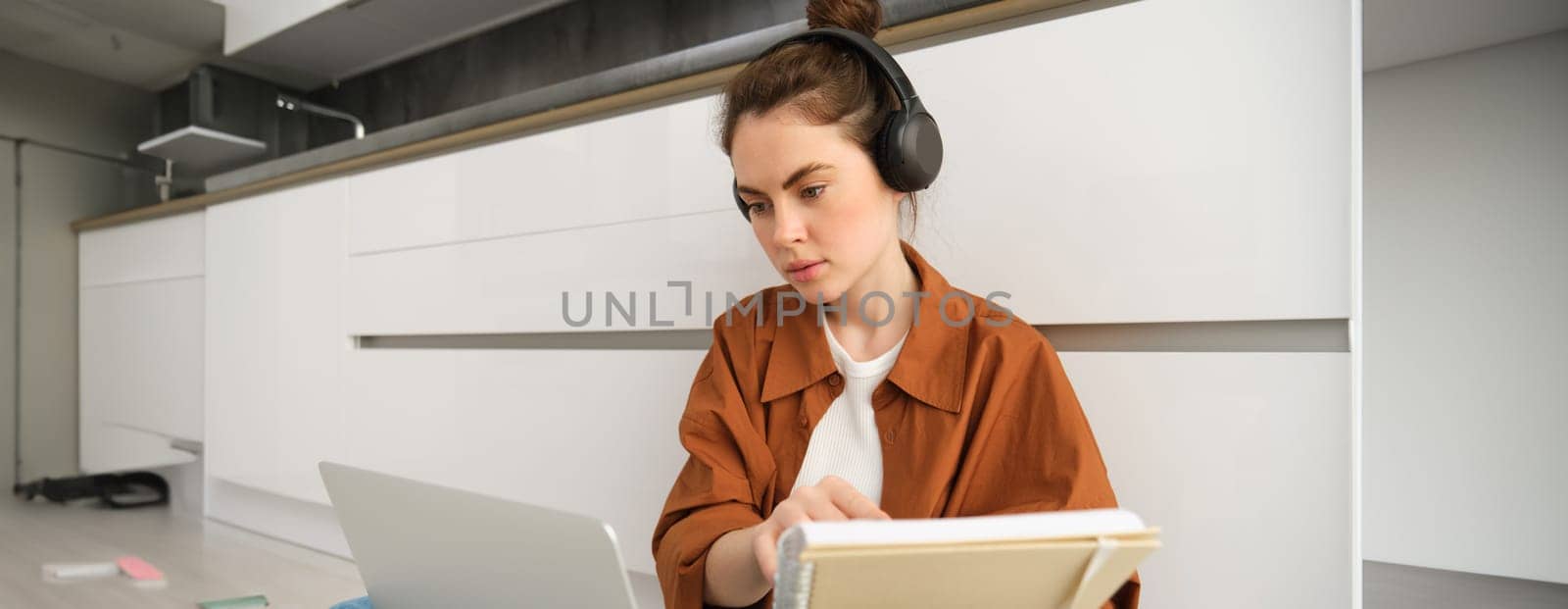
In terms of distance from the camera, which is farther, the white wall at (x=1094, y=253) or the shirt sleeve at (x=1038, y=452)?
the white wall at (x=1094, y=253)

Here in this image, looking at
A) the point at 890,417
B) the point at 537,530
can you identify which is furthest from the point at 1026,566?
the point at 890,417

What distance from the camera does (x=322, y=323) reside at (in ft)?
6.37

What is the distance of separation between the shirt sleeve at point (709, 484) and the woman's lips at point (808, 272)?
15 cm

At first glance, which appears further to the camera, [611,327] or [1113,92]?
[611,327]

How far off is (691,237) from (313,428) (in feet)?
4.02

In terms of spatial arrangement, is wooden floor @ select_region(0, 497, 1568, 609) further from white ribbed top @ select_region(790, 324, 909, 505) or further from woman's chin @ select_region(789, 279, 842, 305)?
woman's chin @ select_region(789, 279, 842, 305)

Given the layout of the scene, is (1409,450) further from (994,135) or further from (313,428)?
(313,428)

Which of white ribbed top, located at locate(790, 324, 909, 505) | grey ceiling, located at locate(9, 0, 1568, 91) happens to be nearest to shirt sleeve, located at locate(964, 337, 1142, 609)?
white ribbed top, located at locate(790, 324, 909, 505)

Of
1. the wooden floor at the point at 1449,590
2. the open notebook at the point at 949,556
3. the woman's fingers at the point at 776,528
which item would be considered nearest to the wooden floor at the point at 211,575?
the wooden floor at the point at 1449,590

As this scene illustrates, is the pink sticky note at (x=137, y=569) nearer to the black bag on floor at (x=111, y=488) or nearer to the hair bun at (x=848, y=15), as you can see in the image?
the black bag on floor at (x=111, y=488)

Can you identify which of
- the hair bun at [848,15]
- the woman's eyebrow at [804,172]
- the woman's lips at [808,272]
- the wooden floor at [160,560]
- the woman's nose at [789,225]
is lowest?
the wooden floor at [160,560]

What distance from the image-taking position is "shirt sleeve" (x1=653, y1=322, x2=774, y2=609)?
2.35 feet

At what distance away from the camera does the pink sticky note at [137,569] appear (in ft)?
5.73

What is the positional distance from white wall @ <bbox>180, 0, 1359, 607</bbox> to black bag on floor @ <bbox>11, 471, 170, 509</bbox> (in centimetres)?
152
